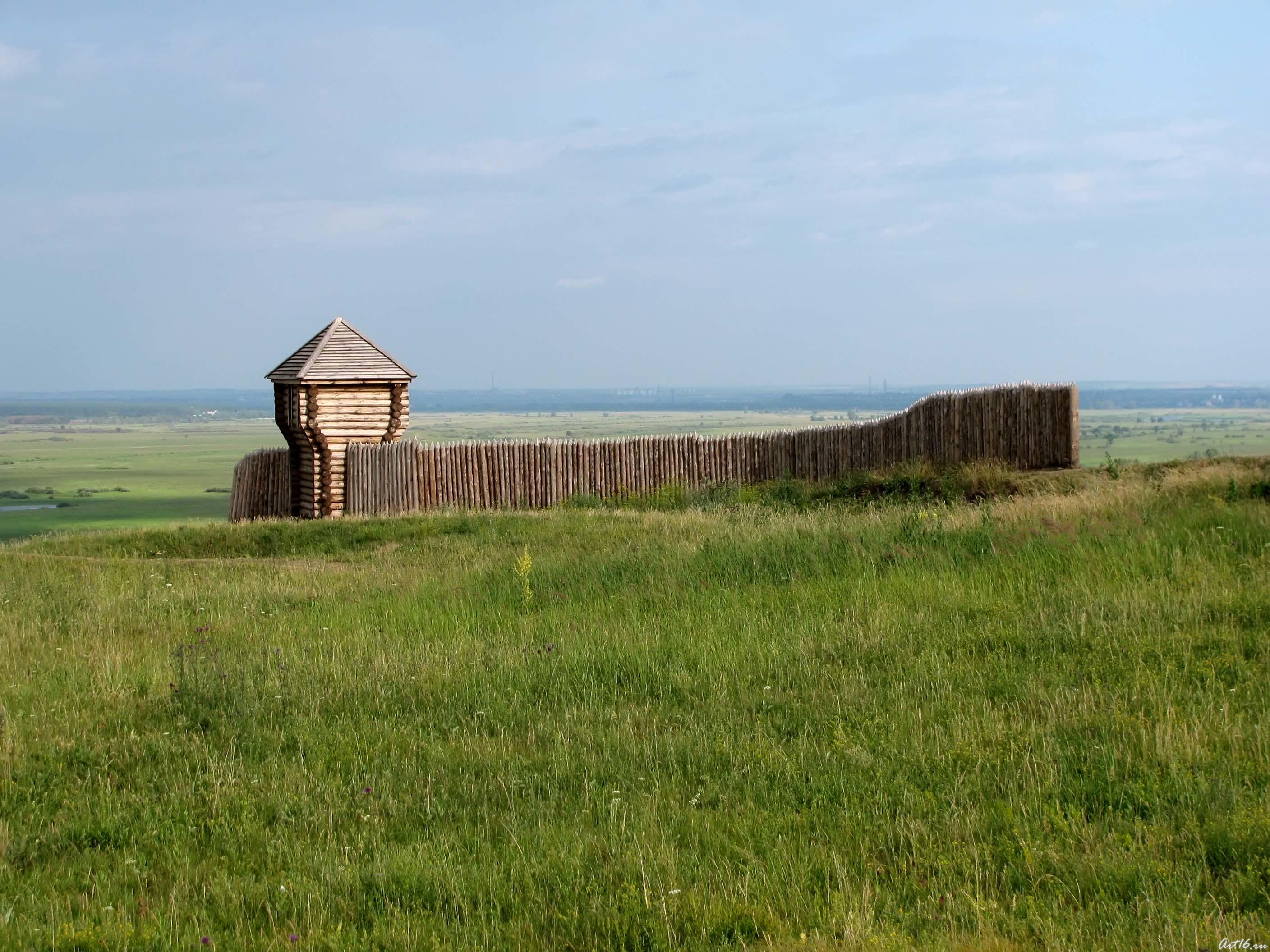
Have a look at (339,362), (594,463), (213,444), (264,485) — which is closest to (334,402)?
(339,362)

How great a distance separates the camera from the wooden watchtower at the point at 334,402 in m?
21.9

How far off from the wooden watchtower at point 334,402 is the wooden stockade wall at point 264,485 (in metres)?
1.47

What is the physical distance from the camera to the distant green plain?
4209 cm

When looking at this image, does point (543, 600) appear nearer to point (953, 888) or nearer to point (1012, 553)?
point (1012, 553)

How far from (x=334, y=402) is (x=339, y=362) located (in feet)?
2.65

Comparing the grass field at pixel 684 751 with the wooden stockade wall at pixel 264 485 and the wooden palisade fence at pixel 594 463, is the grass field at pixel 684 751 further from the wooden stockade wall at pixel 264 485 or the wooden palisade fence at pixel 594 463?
the wooden stockade wall at pixel 264 485

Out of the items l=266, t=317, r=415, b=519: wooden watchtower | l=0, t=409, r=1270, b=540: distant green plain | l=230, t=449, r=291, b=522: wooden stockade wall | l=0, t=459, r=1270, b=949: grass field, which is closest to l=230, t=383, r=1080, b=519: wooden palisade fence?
l=266, t=317, r=415, b=519: wooden watchtower

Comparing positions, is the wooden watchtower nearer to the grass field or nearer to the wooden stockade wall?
the wooden stockade wall

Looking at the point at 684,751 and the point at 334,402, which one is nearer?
the point at 684,751

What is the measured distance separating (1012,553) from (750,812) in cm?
560

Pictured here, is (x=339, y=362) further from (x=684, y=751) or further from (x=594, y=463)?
(x=684, y=751)

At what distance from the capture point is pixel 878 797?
479cm

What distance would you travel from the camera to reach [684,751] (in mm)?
5562

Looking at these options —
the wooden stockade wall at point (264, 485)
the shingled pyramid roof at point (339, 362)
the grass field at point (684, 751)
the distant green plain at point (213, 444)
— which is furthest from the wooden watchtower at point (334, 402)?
the grass field at point (684, 751)
